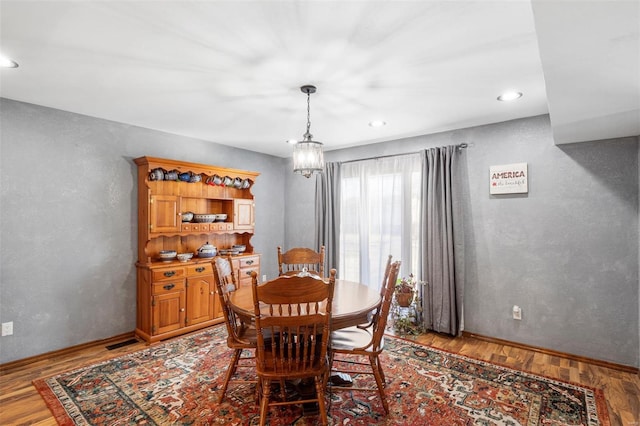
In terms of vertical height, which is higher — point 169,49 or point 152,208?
point 169,49

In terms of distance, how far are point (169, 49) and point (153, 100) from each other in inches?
42.5

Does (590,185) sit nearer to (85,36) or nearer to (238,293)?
(238,293)

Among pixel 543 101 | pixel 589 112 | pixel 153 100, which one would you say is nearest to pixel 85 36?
pixel 153 100

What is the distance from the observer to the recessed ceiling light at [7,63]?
2.24 m

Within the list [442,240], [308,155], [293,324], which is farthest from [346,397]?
[442,240]

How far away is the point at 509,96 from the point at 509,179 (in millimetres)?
1015

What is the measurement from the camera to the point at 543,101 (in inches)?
118

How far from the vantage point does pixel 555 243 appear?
Answer: 10.8 feet

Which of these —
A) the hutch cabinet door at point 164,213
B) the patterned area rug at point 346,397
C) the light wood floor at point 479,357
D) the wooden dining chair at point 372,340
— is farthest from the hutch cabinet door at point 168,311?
the wooden dining chair at point 372,340

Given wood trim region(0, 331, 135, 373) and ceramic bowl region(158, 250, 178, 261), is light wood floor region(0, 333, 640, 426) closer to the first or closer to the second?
wood trim region(0, 331, 135, 373)

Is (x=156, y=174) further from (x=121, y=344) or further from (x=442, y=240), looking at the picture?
(x=442, y=240)

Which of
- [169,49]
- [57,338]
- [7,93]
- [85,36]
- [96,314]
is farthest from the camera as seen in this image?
[96,314]

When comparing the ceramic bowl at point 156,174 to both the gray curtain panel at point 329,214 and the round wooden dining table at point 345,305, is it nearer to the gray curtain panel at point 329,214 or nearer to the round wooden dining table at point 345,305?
the round wooden dining table at point 345,305

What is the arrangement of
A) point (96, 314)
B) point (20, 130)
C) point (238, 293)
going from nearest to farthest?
point (238, 293)
point (20, 130)
point (96, 314)
